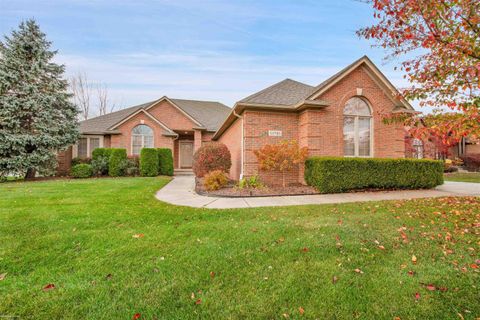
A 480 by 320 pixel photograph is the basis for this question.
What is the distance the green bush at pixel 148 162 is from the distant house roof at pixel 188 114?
11.1ft

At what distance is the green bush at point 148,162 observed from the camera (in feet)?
47.5

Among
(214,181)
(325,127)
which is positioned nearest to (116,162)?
(214,181)

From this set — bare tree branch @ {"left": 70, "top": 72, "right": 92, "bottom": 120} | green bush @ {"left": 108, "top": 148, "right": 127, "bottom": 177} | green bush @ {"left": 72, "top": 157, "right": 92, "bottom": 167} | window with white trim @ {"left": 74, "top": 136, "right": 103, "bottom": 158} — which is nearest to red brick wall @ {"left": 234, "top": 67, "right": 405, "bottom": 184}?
green bush @ {"left": 108, "top": 148, "right": 127, "bottom": 177}

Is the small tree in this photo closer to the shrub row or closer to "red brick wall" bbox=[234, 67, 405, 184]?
"red brick wall" bbox=[234, 67, 405, 184]

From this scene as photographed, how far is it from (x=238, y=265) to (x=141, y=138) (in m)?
16.7

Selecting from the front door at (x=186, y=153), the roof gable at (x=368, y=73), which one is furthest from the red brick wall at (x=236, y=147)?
the front door at (x=186, y=153)

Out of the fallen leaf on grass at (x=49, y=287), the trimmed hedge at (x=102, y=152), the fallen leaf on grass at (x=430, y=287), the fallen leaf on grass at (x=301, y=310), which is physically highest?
the trimmed hedge at (x=102, y=152)

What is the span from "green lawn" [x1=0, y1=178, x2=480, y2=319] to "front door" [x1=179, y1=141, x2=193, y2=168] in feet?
51.2

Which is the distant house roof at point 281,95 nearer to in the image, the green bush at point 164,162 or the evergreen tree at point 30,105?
the green bush at point 164,162

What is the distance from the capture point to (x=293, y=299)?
86.9 inches

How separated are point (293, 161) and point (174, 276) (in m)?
6.59

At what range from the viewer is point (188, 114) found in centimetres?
1953

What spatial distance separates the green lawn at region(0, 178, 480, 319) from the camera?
210cm

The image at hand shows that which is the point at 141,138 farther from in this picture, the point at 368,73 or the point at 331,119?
the point at 368,73
